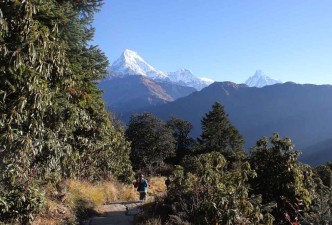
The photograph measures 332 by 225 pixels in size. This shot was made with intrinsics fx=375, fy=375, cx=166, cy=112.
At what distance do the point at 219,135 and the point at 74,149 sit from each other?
166 ft

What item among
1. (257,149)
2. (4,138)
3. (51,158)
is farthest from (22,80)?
(257,149)

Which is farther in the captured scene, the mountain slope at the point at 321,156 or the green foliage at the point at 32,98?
the mountain slope at the point at 321,156

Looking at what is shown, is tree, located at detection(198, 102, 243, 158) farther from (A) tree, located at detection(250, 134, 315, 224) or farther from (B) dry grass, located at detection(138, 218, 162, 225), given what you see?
(B) dry grass, located at detection(138, 218, 162, 225)

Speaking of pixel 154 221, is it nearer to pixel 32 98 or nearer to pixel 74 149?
pixel 74 149

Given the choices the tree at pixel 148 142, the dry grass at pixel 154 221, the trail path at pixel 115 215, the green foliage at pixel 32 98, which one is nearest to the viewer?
the green foliage at pixel 32 98

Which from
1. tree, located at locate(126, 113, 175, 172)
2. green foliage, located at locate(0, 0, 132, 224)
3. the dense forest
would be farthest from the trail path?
tree, located at locate(126, 113, 175, 172)

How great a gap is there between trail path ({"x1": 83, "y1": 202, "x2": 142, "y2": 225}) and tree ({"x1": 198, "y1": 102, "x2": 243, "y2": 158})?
4571 centimetres

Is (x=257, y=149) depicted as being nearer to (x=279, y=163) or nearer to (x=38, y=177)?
(x=279, y=163)

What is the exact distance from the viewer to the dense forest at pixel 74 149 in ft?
24.5

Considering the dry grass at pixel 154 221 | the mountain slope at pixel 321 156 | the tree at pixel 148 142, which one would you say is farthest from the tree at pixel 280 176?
the mountain slope at pixel 321 156

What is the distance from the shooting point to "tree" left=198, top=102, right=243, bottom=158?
62350 millimetres

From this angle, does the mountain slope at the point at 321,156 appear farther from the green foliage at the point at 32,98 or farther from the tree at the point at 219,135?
the green foliage at the point at 32,98

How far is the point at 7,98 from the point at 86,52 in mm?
8257

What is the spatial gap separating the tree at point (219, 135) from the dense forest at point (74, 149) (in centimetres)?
4724
